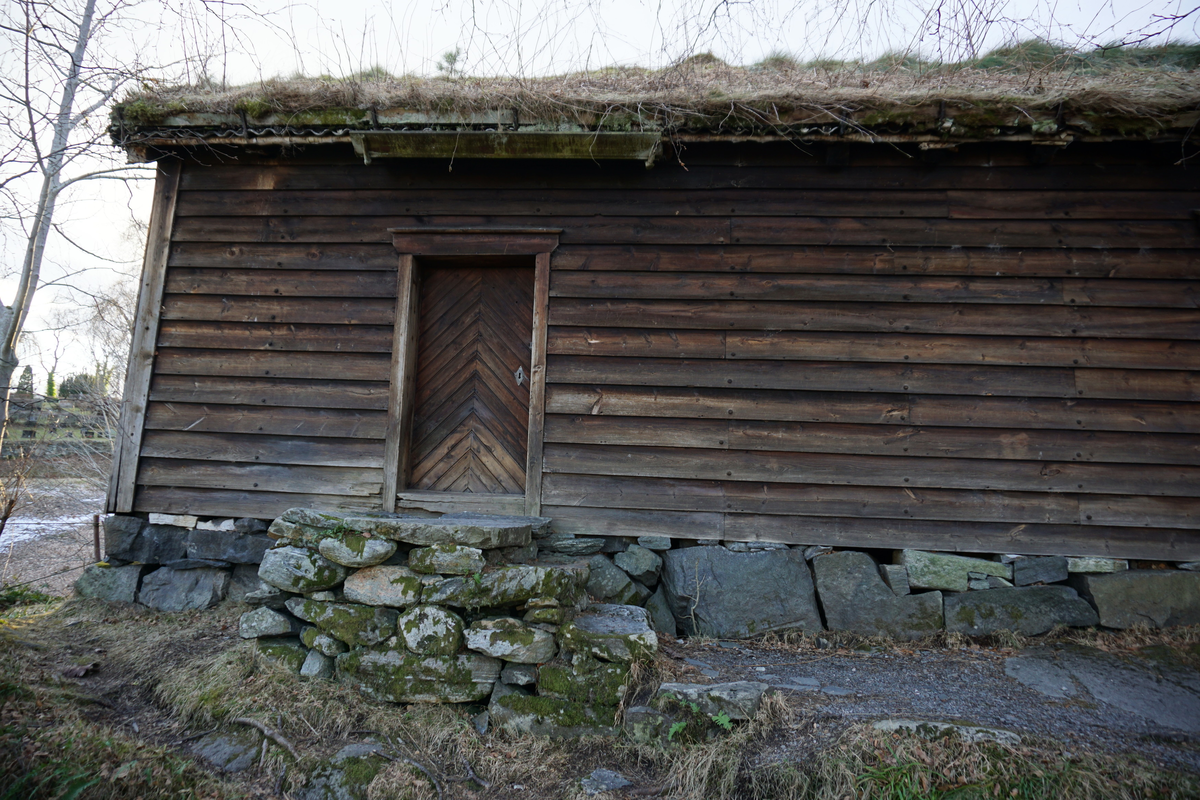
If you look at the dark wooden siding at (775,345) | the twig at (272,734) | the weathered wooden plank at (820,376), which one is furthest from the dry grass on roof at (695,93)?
the twig at (272,734)

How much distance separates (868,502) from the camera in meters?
4.20

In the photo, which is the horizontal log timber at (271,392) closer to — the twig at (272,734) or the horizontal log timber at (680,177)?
the horizontal log timber at (680,177)

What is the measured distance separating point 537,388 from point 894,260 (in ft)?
9.24

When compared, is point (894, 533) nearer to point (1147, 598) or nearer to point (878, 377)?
point (878, 377)

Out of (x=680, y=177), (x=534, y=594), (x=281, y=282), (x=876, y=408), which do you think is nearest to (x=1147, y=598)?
(x=876, y=408)

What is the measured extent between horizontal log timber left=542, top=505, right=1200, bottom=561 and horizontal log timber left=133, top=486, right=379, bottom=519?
5.25 ft

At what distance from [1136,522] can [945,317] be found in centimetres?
189

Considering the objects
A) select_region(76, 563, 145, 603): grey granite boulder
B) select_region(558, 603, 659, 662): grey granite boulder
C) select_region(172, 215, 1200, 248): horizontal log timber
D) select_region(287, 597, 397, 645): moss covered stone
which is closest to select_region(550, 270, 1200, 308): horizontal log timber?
select_region(172, 215, 1200, 248): horizontal log timber

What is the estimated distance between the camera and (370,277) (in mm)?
4605

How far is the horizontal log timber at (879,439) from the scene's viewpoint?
412 centimetres

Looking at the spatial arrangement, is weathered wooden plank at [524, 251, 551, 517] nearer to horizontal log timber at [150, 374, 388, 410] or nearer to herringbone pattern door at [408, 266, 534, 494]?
herringbone pattern door at [408, 266, 534, 494]

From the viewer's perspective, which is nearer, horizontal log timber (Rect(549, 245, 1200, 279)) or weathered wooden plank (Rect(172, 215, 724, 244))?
horizontal log timber (Rect(549, 245, 1200, 279))

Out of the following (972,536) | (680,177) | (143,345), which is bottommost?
(972,536)

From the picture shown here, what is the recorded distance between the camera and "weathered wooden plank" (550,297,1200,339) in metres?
4.20
